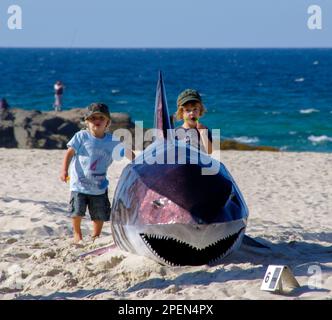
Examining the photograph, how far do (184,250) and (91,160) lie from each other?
179 centimetres

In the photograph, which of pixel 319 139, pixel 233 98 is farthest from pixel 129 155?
pixel 233 98

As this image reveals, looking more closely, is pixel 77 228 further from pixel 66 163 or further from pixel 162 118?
pixel 162 118

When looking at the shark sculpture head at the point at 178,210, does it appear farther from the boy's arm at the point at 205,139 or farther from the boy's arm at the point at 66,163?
the boy's arm at the point at 66,163

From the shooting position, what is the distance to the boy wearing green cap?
786cm

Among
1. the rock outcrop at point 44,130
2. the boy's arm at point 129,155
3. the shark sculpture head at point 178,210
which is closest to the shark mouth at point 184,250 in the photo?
the shark sculpture head at point 178,210

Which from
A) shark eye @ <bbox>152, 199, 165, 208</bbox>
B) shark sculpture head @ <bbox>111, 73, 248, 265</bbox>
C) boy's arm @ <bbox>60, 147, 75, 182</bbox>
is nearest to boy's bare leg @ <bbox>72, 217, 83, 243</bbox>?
boy's arm @ <bbox>60, 147, 75, 182</bbox>

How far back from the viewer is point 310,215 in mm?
12156

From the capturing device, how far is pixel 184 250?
22.0 ft

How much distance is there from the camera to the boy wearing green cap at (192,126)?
309 inches

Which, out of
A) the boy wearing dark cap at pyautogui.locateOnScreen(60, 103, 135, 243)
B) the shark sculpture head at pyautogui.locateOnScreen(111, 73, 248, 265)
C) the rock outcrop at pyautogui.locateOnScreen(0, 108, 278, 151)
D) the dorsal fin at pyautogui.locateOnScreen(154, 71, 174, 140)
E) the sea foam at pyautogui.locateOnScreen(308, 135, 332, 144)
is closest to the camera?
the shark sculpture head at pyautogui.locateOnScreen(111, 73, 248, 265)

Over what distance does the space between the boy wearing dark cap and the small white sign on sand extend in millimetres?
2145

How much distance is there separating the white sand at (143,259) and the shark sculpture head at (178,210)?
0.48ft

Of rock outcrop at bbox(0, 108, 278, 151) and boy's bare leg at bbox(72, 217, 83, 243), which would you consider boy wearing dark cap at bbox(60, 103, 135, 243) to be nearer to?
boy's bare leg at bbox(72, 217, 83, 243)
